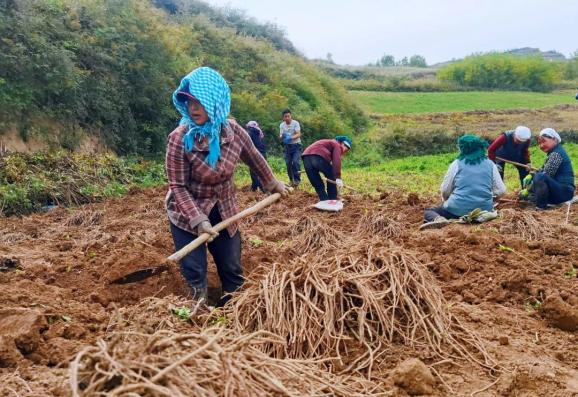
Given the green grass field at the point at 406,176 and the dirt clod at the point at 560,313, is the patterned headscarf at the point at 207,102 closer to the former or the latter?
the dirt clod at the point at 560,313

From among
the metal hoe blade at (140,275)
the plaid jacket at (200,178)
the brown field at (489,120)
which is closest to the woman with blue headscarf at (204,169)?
the plaid jacket at (200,178)

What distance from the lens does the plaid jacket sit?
3.70m

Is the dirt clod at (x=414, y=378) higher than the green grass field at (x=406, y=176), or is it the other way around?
the dirt clod at (x=414, y=378)

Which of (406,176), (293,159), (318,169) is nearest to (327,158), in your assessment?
(318,169)

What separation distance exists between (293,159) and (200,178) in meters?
8.59

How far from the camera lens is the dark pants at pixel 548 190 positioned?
7.98 metres

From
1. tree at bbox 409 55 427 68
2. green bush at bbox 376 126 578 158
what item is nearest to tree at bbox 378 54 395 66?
tree at bbox 409 55 427 68

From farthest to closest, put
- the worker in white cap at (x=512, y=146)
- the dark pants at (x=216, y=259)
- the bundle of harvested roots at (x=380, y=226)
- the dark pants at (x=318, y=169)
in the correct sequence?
the worker in white cap at (x=512, y=146) → the dark pants at (x=318, y=169) → the bundle of harvested roots at (x=380, y=226) → the dark pants at (x=216, y=259)

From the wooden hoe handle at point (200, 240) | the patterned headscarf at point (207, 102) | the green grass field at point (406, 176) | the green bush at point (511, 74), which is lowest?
the green grass field at point (406, 176)

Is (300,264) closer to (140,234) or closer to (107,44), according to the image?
(140,234)

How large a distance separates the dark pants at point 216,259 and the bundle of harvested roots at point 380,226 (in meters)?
2.73

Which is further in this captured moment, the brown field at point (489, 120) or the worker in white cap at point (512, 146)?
the brown field at point (489, 120)

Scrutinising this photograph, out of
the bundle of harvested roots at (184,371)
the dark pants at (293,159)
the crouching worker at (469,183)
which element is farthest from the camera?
the dark pants at (293,159)

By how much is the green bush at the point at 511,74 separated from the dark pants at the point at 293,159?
44.6m
